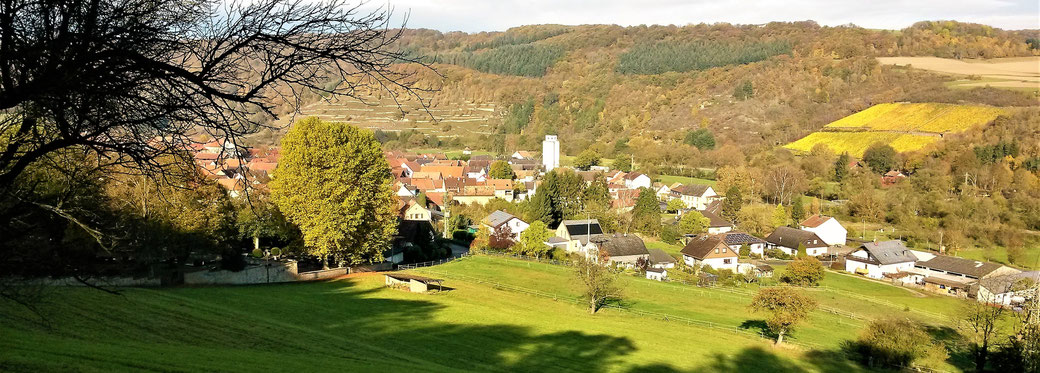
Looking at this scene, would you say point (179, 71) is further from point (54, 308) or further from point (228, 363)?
point (54, 308)

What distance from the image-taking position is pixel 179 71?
4914 millimetres

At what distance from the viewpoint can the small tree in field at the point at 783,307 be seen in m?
28.3

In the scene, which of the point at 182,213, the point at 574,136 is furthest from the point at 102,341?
the point at 574,136

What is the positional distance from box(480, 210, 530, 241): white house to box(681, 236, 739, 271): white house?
1304 centimetres

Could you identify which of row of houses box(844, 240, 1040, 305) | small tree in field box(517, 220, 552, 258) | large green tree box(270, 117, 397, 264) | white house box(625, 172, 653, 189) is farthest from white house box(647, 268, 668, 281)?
white house box(625, 172, 653, 189)

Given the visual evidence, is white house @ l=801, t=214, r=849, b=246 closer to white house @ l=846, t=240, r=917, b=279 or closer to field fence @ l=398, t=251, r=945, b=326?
white house @ l=846, t=240, r=917, b=279

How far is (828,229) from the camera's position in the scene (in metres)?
59.8

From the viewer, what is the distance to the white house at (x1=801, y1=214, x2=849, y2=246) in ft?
196

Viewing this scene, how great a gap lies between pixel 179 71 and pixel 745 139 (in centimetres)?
11313

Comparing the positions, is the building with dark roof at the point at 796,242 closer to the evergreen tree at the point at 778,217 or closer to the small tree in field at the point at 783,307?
the evergreen tree at the point at 778,217

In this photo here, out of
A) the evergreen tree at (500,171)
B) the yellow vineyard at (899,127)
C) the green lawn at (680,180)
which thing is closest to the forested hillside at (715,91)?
the yellow vineyard at (899,127)

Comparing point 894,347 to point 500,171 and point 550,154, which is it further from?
point 550,154

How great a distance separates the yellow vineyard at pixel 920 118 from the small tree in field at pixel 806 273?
205 feet

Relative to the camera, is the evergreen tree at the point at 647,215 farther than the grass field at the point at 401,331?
Yes
